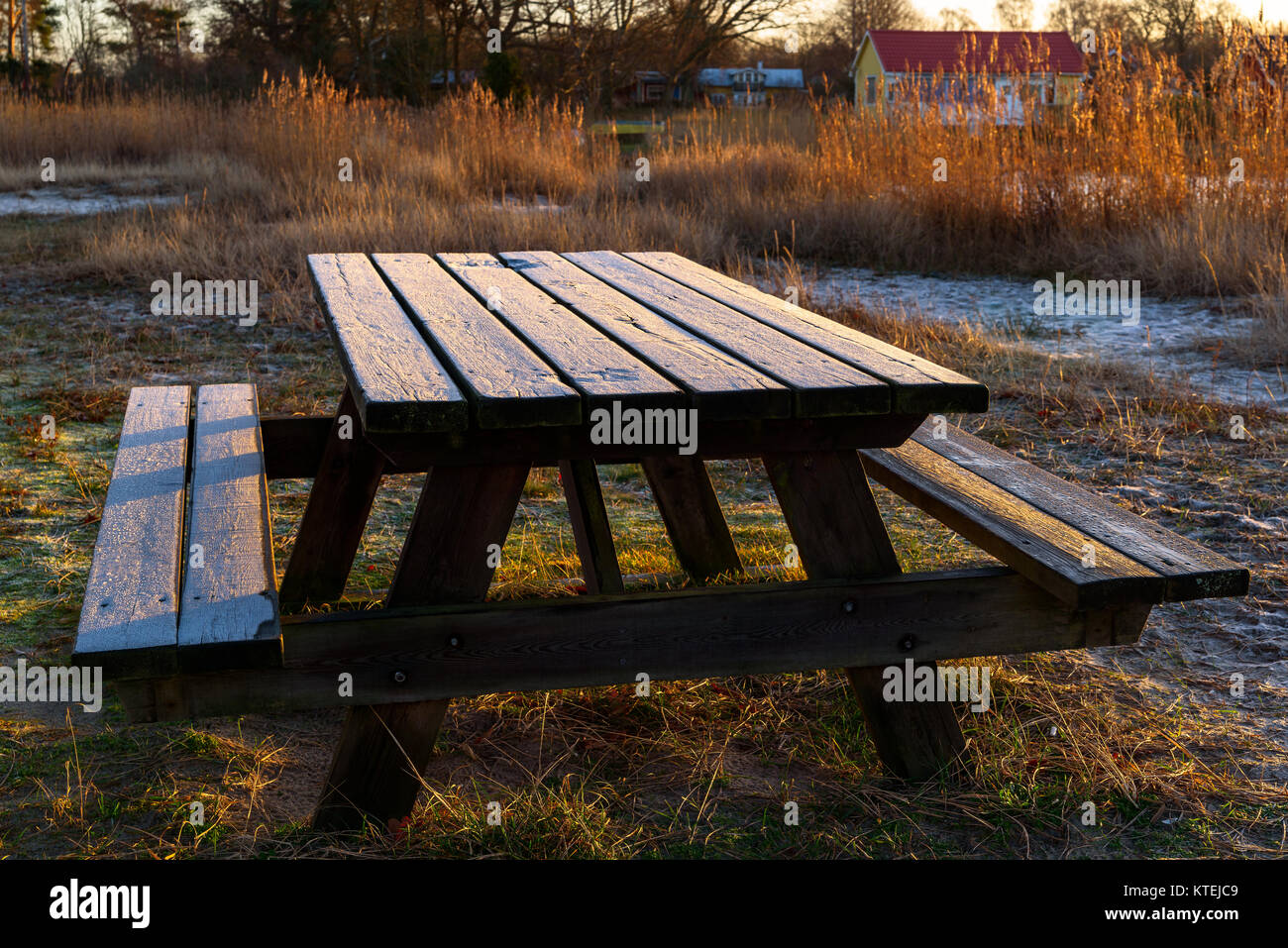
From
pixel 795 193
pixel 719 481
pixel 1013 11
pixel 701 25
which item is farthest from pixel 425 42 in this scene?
pixel 1013 11

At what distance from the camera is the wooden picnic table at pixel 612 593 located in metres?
1.58

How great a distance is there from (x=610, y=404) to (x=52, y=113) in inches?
520

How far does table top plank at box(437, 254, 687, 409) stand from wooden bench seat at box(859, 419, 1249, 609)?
63cm

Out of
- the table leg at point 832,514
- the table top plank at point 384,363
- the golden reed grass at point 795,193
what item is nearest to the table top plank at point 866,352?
the table leg at point 832,514

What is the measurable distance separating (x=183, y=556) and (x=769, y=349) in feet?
3.29

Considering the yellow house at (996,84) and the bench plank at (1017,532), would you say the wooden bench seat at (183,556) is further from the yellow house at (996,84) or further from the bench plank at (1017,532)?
the yellow house at (996,84)

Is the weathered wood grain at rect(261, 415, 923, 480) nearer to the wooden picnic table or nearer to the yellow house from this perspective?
the wooden picnic table

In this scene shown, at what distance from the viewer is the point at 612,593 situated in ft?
6.47

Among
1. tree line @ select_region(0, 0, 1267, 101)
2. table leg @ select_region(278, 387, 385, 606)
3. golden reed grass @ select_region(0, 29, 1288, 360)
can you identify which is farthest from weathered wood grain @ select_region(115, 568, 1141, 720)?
tree line @ select_region(0, 0, 1267, 101)

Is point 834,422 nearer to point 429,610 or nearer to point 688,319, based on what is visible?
point 688,319

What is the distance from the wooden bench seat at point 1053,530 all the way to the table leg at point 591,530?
58 cm

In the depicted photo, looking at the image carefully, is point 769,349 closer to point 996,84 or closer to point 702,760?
point 702,760

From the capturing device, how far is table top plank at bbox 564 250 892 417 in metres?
1.67

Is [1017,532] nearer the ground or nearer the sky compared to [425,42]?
nearer the ground
